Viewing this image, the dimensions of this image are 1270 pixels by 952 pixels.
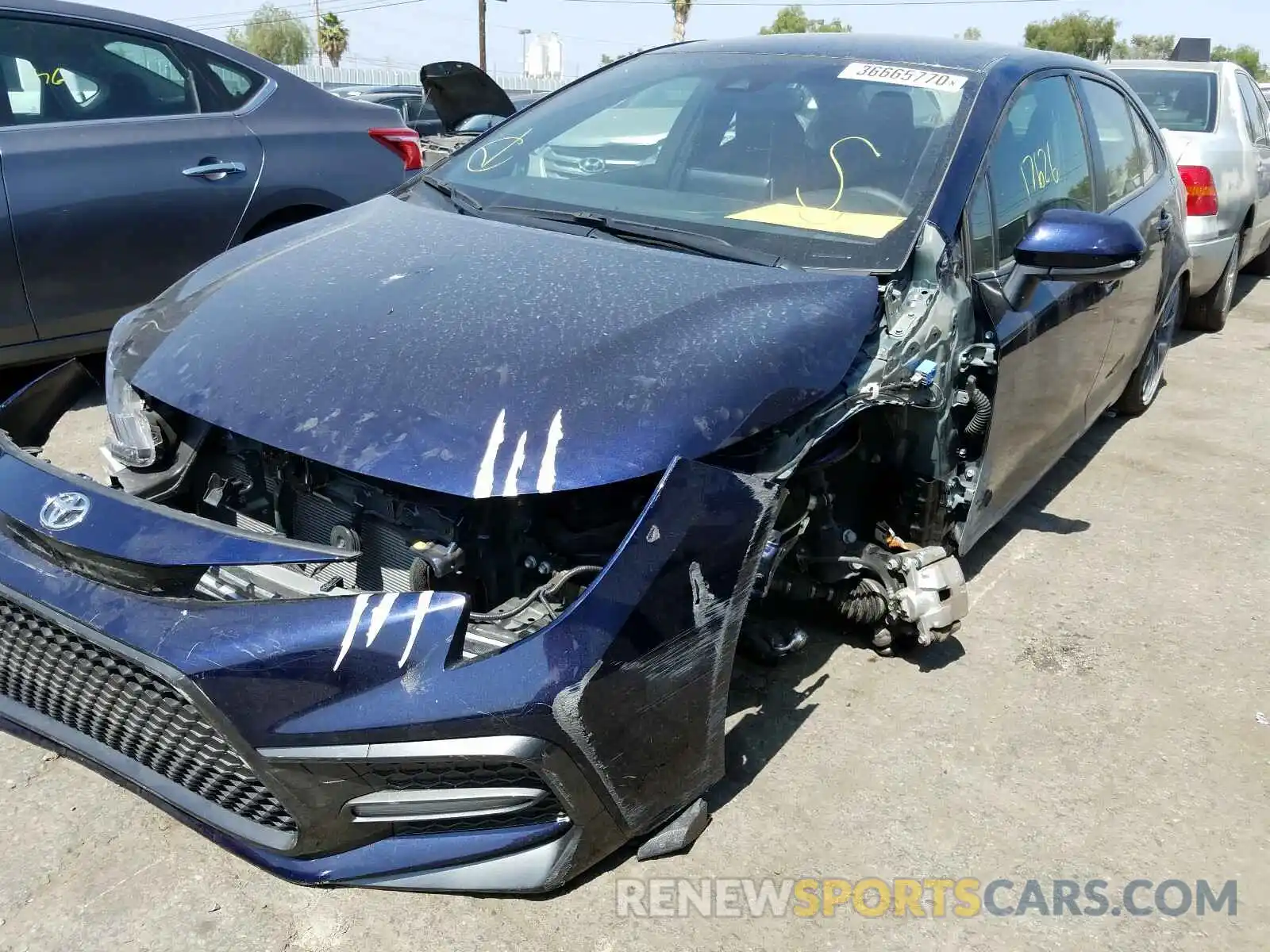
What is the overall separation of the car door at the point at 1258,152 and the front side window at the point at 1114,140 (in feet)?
10.4

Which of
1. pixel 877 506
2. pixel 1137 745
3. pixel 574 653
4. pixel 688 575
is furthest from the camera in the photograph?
pixel 877 506

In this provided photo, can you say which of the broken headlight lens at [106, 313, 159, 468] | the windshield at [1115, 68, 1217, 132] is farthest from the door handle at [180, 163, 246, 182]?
the windshield at [1115, 68, 1217, 132]

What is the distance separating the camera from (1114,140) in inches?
159

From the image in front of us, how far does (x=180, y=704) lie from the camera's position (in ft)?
6.18

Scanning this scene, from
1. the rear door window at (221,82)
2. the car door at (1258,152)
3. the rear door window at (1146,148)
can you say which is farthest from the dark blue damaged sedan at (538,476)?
the car door at (1258,152)

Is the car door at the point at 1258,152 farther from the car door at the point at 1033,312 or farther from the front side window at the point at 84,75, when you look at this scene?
the front side window at the point at 84,75

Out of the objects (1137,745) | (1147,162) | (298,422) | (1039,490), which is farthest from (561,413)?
(1147,162)

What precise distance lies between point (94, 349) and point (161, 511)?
9.22ft

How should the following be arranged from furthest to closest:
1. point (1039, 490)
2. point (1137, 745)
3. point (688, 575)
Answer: point (1039, 490), point (1137, 745), point (688, 575)

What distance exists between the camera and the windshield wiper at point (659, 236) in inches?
104

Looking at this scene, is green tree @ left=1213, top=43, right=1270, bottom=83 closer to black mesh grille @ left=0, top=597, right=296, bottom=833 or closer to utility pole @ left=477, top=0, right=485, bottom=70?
utility pole @ left=477, top=0, right=485, bottom=70

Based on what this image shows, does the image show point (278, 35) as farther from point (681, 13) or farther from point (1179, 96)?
point (1179, 96)

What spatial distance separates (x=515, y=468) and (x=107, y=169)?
3.25 metres

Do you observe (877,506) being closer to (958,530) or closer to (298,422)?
(958,530)
